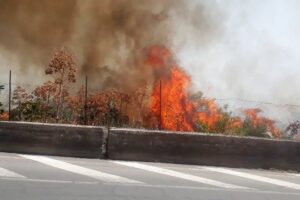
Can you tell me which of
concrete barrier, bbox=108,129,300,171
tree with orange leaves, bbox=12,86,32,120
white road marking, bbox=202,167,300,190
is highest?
tree with orange leaves, bbox=12,86,32,120

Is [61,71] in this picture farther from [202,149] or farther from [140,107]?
[202,149]

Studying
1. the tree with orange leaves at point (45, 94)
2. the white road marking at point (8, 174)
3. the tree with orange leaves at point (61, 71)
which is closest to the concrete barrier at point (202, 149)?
the white road marking at point (8, 174)

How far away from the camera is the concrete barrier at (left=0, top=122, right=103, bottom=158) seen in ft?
37.0

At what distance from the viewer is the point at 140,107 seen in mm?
22328

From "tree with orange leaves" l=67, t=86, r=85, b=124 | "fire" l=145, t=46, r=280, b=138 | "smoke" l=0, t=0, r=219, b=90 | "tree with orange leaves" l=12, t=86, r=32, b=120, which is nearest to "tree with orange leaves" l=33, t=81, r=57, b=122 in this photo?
"tree with orange leaves" l=12, t=86, r=32, b=120

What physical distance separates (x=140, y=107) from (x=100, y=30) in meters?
8.91

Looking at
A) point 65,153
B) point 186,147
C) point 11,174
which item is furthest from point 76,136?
point 11,174

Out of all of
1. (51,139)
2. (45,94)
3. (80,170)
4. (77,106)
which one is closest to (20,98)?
(77,106)

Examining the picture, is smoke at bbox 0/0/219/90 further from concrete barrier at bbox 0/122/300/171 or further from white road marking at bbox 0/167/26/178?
white road marking at bbox 0/167/26/178

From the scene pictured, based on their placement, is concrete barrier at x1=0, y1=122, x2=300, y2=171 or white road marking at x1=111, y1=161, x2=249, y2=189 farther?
concrete barrier at x1=0, y1=122, x2=300, y2=171

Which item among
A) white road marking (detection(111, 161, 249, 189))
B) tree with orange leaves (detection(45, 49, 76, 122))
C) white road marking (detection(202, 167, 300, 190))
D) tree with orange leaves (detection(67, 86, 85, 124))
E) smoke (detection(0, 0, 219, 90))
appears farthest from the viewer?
smoke (detection(0, 0, 219, 90))

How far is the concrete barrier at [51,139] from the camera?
11289mm

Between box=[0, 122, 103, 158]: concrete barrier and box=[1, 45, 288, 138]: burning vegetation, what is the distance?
4.68 meters

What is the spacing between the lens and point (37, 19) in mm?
29734
